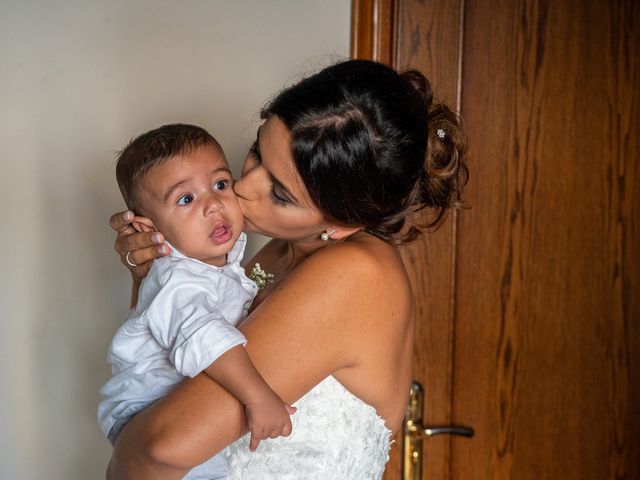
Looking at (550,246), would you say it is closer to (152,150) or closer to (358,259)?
(358,259)

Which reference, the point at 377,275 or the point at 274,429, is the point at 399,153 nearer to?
the point at 377,275

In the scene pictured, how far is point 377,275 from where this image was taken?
4.37ft

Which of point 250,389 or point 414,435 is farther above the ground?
point 250,389

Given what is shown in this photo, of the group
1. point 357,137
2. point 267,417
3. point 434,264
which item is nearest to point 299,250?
point 357,137

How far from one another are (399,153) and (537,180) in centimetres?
92

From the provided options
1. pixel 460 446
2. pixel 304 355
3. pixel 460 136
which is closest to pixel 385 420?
pixel 304 355

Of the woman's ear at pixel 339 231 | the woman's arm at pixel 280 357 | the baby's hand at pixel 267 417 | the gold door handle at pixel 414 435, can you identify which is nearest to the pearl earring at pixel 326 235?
the woman's ear at pixel 339 231

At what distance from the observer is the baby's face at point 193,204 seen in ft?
4.58

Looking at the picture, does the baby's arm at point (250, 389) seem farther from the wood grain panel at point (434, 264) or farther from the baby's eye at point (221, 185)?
the wood grain panel at point (434, 264)

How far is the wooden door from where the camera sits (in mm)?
2090

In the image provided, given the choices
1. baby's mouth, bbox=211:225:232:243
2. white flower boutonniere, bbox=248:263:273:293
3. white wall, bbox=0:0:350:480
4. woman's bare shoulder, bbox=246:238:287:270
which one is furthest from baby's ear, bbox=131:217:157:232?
white wall, bbox=0:0:350:480

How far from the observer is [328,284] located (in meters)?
1.28

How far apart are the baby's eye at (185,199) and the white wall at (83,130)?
28.3 inches

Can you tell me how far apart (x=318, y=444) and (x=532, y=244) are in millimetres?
1026
